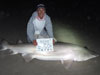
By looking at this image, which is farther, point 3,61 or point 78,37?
point 78,37

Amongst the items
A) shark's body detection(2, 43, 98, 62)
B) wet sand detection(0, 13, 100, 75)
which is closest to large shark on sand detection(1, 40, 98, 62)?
shark's body detection(2, 43, 98, 62)

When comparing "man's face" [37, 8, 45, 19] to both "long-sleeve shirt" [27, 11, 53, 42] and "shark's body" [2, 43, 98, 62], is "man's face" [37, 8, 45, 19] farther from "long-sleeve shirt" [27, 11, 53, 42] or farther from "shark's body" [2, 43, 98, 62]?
"shark's body" [2, 43, 98, 62]

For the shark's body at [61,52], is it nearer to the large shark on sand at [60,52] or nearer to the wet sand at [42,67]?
the large shark on sand at [60,52]

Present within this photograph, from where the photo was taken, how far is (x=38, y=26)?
4.73 metres

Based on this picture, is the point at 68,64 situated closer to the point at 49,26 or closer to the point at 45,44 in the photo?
the point at 45,44

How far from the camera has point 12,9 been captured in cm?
764

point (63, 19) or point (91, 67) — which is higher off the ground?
point (63, 19)

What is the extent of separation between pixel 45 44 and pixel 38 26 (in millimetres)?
490

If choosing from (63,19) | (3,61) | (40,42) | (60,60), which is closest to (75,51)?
(60,60)

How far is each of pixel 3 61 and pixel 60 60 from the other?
120 centimetres

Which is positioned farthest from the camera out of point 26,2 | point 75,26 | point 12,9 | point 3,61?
point 26,2

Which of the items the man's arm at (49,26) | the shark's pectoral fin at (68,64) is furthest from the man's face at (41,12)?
the shark's pectoral fin at (68,64)

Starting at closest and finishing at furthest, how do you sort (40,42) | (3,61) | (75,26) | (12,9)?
1. (40,42)
2. (3,61)
3. (75,26)
4. (12,9)

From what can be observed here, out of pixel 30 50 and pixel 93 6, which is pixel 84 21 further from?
pixel 30 50
